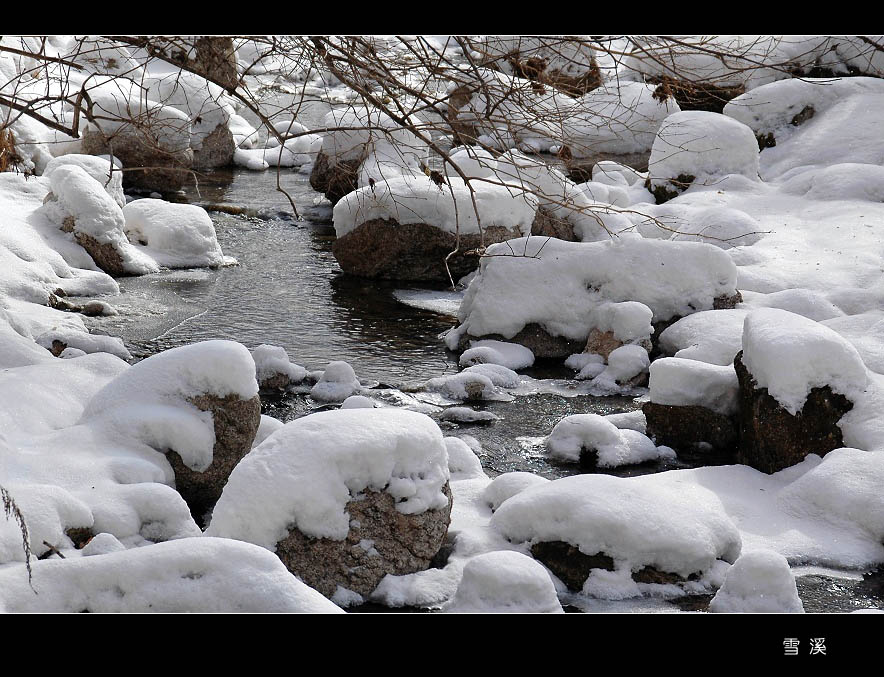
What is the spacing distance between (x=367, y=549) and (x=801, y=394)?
128 inches

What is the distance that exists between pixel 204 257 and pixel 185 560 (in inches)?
350

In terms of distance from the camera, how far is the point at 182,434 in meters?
5.34

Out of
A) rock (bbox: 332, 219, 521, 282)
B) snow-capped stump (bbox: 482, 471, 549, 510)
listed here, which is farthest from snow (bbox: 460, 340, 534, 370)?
snow-capped stump (bbox: 482, 471, 549, 510)

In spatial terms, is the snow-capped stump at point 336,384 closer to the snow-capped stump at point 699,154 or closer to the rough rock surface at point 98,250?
the rough rock surface at point 98,250

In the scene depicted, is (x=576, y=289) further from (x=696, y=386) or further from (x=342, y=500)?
(x=342, y=500)

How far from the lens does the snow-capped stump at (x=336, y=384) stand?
743 centimetres

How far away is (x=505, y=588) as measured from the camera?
388cm

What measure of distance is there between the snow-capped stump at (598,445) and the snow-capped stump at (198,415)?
2223mm

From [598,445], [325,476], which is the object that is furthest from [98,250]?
[325,476]

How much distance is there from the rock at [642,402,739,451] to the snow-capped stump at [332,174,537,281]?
4199mm

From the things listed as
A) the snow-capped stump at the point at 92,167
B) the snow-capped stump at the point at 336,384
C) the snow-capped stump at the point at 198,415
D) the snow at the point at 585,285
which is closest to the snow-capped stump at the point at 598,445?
the snow-capped stump at the point at 336,384

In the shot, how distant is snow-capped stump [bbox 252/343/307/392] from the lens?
7.66 metres
